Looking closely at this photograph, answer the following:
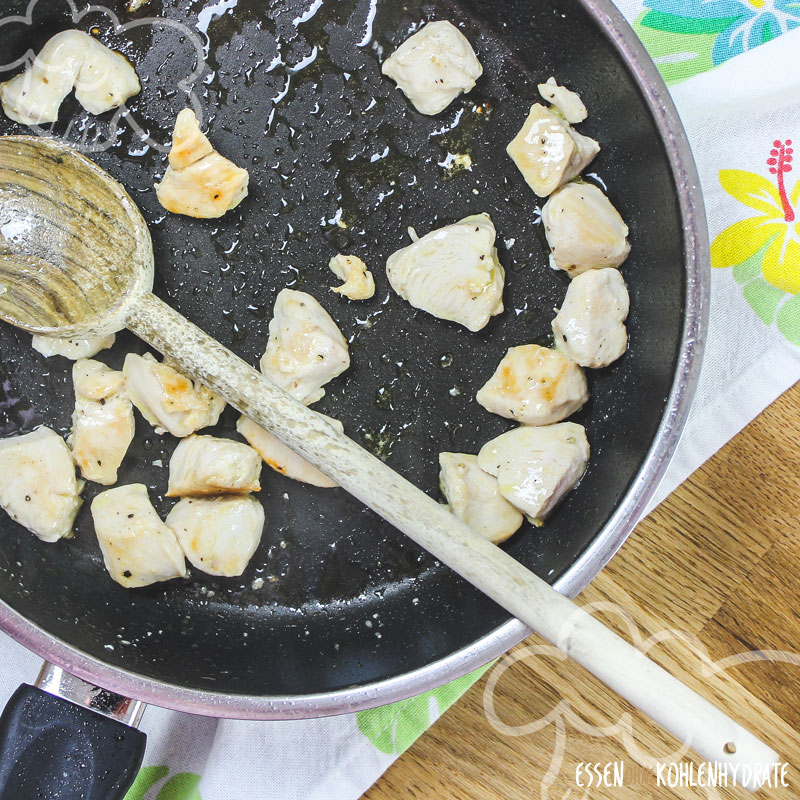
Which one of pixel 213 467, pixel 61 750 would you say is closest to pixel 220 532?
pixel 213 467

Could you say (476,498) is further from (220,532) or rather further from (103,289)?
(103,289)

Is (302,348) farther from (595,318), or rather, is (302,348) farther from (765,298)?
(765,298)

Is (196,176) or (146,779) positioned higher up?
(196,176)

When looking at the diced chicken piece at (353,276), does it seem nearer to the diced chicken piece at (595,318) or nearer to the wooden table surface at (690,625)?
the diced chicken piece at (595,318)

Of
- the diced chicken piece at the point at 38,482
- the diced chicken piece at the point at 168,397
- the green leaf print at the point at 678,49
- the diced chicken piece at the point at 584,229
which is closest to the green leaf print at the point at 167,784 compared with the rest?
the diced chicken piece at the point at 38,482

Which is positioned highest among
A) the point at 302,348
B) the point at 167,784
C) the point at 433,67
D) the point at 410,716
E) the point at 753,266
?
the point at 433,67

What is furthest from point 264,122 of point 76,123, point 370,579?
point 370,579

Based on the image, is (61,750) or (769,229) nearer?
(61,750)

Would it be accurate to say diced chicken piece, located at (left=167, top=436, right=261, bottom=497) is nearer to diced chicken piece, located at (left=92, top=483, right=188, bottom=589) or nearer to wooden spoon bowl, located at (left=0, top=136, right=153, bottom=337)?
diced chicken piece, located at (left=92, top=483, right=188, bottom=589)
